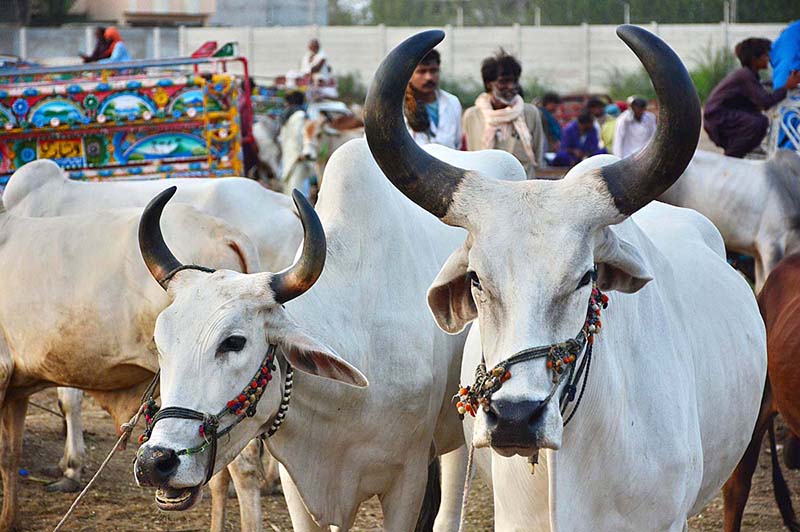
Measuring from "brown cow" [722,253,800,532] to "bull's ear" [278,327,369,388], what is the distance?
233 cm

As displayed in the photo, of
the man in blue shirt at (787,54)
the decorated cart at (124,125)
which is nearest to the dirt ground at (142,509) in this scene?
the decorated cart at (124,125)

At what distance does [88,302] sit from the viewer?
5379 mm

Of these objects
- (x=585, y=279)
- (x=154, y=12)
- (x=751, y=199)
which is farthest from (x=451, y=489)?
(x=154, y=12)

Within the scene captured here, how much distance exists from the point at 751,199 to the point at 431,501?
4894 mm

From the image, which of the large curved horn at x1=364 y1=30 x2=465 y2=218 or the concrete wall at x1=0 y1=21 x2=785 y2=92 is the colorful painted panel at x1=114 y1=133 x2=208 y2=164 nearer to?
the large curved horn at x1=364 y1=30 x2=465 y2=218

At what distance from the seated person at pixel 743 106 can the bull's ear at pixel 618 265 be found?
6804 mm

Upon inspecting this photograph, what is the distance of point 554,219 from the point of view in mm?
2869

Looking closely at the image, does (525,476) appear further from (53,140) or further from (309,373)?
(53,140)

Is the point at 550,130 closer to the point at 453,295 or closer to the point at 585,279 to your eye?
the point at 453,295

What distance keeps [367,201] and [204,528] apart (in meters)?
2.38

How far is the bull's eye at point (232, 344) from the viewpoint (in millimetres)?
3549

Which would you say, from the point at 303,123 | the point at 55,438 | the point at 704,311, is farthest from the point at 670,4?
the point at 704,311

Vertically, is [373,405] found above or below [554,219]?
below

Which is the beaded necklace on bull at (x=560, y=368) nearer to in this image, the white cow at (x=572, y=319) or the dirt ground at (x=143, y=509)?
the white cow at (x=572, y=319)
